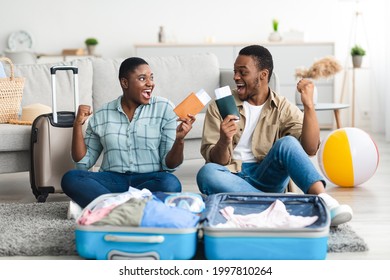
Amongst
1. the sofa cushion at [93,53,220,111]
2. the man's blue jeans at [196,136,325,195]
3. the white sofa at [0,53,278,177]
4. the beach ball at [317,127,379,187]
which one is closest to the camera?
the man's blue jeans at [196,136,325,195]

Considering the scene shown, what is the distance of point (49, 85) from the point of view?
4414 millimetres

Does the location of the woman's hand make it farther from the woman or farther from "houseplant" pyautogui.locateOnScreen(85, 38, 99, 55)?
"houseplant" pyautogui.locateOnScreen(85, 38, 99, 55)

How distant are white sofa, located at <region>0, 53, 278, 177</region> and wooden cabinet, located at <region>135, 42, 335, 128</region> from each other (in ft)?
7.59

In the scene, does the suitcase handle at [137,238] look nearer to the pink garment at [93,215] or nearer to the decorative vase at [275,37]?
the pink garment at [93,215]

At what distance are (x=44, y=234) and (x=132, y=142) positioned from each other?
61cm

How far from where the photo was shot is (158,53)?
23.2 feet

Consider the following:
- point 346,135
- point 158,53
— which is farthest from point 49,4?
point 346,135

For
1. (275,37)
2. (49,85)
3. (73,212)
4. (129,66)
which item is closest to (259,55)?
(129,66)

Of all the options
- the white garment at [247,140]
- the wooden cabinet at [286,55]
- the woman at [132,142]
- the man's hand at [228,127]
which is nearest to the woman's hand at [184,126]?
the man's hand at [228,127]

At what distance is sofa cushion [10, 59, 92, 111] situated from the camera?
438 centimetres

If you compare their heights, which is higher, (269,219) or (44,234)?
(269,219)

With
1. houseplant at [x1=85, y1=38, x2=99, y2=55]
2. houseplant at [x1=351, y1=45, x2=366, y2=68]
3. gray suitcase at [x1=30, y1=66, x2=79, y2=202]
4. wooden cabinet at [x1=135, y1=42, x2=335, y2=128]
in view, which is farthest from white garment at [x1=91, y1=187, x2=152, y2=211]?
houseplant at [x1=85, y1=38, x2=99, y2=55]

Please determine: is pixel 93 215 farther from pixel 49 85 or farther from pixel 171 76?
pixel 171 76

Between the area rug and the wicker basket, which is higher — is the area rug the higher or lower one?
the lower one
